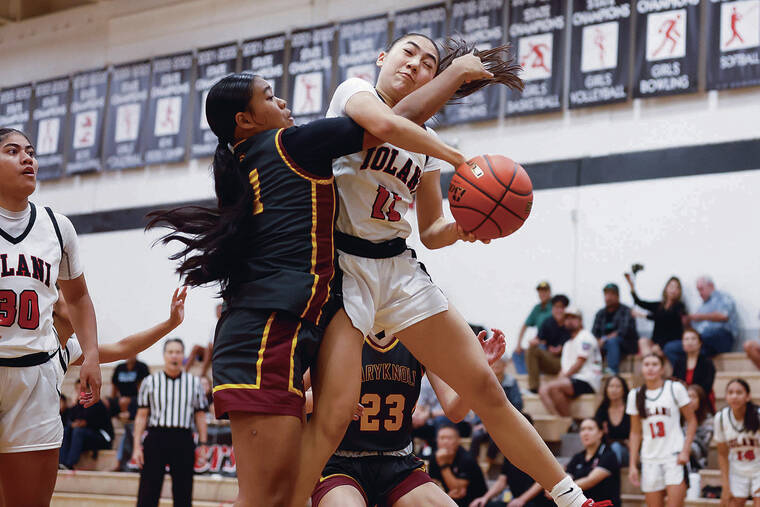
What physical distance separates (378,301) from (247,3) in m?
15.0

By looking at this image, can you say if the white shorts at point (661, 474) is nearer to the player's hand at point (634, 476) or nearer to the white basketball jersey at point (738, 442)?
the player's hand at point (634, 476)

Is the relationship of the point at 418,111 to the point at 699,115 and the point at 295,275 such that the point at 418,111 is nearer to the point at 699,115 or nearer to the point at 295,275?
the point at 295,275

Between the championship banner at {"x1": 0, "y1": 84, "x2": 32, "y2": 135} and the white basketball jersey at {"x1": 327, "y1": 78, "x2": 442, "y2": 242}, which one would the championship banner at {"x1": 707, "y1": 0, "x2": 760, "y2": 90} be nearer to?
the white basketball jersey at {"x1": 327, "y1": 78, "x2": 442, "y2": 242}

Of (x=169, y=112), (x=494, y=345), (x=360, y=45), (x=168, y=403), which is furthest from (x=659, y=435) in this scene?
(x=169, y=112)

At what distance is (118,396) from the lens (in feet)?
45.9

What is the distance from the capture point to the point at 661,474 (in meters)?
9.16

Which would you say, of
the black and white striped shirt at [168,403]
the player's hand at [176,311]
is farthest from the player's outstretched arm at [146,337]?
the black and white striped shirt at [168,403]

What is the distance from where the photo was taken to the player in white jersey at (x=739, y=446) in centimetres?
878

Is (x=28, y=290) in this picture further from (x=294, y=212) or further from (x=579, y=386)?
(x=579, y=386)

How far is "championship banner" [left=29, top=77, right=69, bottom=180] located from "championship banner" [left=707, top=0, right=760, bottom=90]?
12.9 metres

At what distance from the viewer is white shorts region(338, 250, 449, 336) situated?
11.7 ft

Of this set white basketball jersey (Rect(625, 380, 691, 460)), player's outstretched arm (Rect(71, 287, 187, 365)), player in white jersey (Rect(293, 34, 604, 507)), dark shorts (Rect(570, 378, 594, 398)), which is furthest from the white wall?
player's outstretched arm (Rect(71, 287, 187, 365))

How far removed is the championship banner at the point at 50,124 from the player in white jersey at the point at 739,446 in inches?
574

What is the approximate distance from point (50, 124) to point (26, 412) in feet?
54.1
